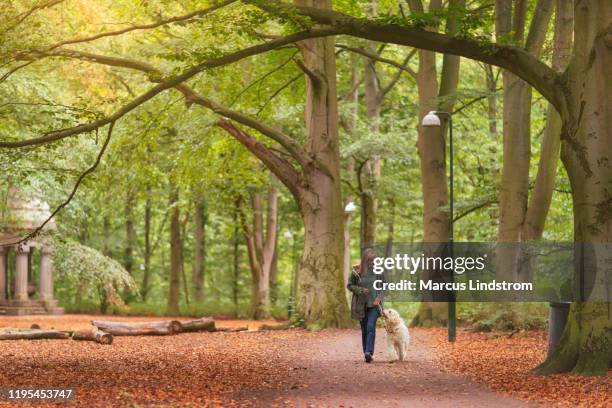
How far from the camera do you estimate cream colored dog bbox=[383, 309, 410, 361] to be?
1673 centimetres

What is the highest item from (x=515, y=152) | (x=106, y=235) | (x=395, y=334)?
(x=515, y=152)

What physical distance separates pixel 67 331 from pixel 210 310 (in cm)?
2149

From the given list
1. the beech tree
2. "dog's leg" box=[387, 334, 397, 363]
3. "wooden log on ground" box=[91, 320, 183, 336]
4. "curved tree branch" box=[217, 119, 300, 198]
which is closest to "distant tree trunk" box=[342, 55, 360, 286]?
"curved tree branch" box=[217, 119, 300, 198]

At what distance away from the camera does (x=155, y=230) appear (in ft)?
218

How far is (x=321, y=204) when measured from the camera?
87.7 ft

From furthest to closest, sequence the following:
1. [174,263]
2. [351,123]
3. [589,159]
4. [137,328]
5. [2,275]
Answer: [2,275], [174,263], [351,123], [137,328], [589,159]

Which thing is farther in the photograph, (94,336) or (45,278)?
(45,278)

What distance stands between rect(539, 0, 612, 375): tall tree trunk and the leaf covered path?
182cm

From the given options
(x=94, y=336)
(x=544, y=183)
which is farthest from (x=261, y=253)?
(x=544, y=183)

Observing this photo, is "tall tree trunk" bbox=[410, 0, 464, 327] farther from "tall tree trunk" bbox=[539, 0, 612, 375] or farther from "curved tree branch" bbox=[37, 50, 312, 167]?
"tall tree trunk" bbox=[539, 0, 612, 375]

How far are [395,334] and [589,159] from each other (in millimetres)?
4721

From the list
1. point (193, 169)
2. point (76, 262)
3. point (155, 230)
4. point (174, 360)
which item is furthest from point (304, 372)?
point (155, 230)

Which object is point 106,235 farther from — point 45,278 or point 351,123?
point 351,123

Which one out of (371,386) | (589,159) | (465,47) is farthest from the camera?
(465,47)
